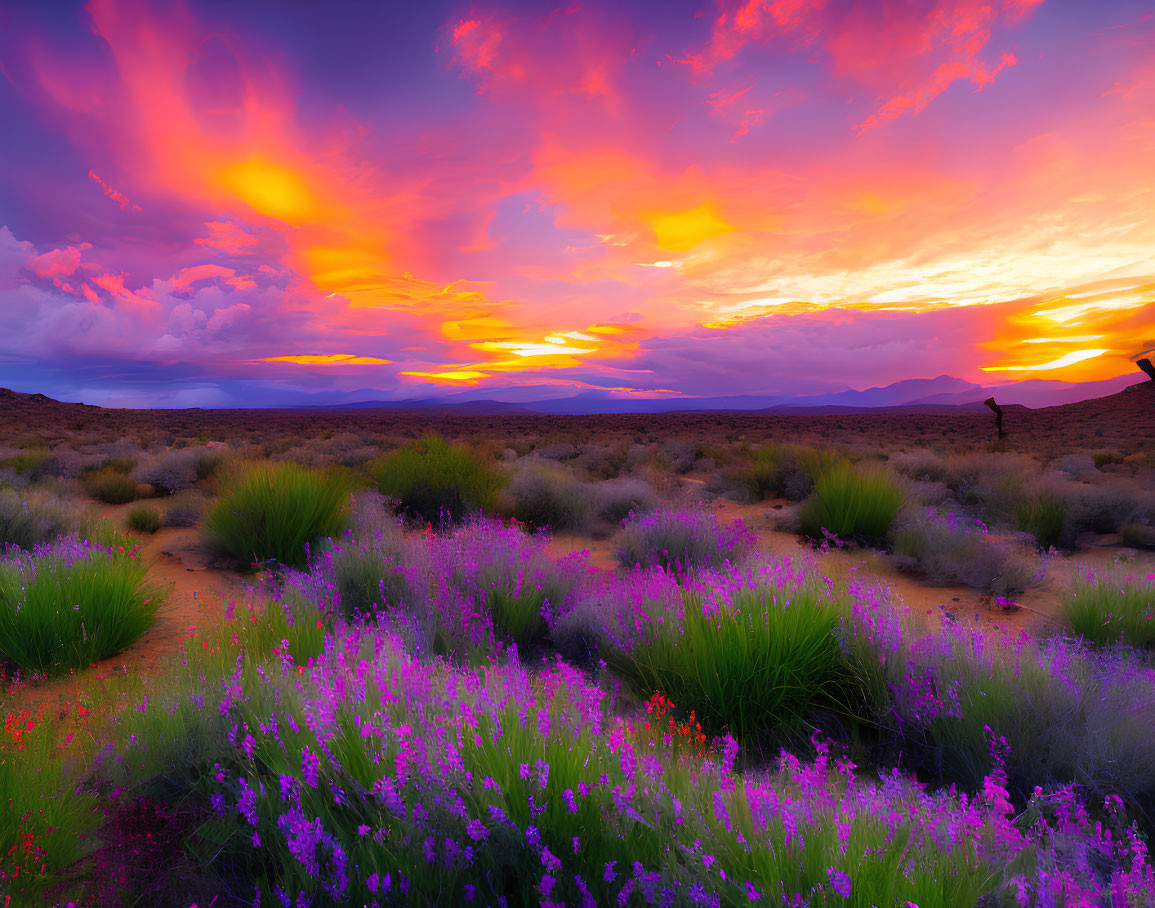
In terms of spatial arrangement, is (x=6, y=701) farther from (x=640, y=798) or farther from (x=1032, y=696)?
(x=1032, y=696)

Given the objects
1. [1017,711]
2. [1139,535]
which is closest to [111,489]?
[1017,711]

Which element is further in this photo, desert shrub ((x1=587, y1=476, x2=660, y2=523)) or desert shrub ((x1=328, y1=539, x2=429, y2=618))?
desert shrub ((x1=587, y1=476, x2=660, y2=523))

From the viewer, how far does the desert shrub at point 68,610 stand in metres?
3.63

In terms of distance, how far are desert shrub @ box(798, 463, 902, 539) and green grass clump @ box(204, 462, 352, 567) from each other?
6310mm

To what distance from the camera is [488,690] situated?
2.29m

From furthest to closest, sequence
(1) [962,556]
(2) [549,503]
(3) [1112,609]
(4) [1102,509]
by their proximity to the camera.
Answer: (2) [549,503] → (4) [1102,509] → (1) [962,556] → (3) [1112,609]

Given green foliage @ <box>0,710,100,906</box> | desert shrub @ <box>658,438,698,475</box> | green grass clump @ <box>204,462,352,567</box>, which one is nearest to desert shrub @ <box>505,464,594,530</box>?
green grass clump @ <box>204,462,352,567</box>

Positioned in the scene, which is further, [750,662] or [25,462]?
[25,462]

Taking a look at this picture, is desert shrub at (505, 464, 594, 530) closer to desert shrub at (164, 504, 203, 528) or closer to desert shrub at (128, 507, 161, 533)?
desert shrub at (164, 504, 203, 528)

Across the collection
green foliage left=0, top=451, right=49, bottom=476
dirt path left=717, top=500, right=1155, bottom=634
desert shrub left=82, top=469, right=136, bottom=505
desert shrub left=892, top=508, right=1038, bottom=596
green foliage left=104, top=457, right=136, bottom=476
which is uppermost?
green foliage left=0, top=451, right=49, bottom=476

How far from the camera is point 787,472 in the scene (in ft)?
36.8

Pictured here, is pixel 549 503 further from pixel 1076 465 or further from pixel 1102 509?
pixel 1076 465

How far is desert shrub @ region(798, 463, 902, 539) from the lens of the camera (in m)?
7.35

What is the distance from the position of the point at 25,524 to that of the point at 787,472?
11.7 meters
